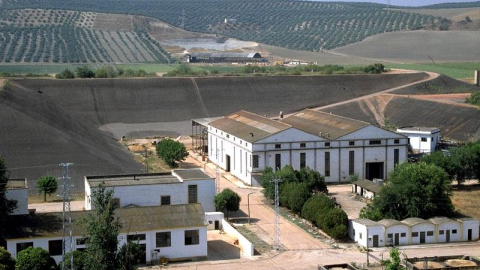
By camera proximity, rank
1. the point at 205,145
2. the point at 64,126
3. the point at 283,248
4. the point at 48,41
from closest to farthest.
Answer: the point at 283,248 < the point at 64,126 < the point at 205,145 < the point at 48,41

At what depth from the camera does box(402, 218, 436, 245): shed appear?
123ft

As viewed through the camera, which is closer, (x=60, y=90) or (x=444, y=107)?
(x=444, y=107)

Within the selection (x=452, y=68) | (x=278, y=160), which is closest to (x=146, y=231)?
(x=278, y=160)

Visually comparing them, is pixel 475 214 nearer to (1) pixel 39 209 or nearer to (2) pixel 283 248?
(2) pixel 283 248

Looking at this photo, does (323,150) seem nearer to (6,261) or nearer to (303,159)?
(303,159)

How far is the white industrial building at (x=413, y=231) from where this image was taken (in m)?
37.1

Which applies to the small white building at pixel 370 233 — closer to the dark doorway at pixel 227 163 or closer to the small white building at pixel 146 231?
the small white building at pixel 146 231

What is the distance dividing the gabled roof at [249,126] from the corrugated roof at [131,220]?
16399mm

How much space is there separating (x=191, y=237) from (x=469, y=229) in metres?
12.9

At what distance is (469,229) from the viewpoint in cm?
3850

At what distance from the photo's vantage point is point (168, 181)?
40.2 metres

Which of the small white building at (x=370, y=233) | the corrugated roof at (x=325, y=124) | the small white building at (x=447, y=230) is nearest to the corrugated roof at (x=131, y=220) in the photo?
the small white building at (x=370, y=233)

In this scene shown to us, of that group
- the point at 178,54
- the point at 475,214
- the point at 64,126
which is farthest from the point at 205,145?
the point at 178,54

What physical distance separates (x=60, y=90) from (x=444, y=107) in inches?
1398
